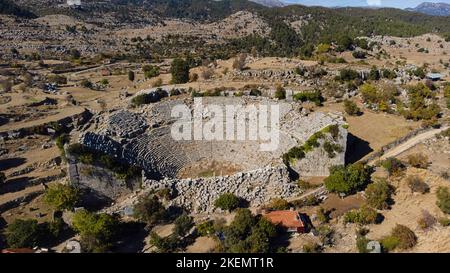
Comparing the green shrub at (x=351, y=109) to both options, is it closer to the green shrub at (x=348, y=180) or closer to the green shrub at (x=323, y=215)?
the green shrub at (x=348, y=180)

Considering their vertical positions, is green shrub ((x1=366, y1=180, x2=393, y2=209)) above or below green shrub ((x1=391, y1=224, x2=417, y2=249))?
above

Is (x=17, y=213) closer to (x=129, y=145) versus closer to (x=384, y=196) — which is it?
(x=129, y=145)

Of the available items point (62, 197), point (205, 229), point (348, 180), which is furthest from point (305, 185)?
point (62, 197)

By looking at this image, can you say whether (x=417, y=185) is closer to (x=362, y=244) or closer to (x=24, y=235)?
(x=362, y=244)

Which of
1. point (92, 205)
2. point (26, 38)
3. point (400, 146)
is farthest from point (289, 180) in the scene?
point (26, 38)

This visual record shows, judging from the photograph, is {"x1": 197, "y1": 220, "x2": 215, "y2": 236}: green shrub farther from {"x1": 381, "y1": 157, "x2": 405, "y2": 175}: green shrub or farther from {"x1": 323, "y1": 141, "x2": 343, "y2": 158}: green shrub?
{"x1": 381, "y1": 157, "x2": 405, "y2": 175}: green shrub

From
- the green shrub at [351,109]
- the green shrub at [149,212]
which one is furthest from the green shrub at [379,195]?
the green shrub at [351,109]

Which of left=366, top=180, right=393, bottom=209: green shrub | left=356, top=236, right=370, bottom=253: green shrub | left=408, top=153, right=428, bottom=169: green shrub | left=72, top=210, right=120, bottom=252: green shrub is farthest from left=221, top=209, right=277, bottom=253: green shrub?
left=408, top=153, right=428, bottom=169: green shrub
